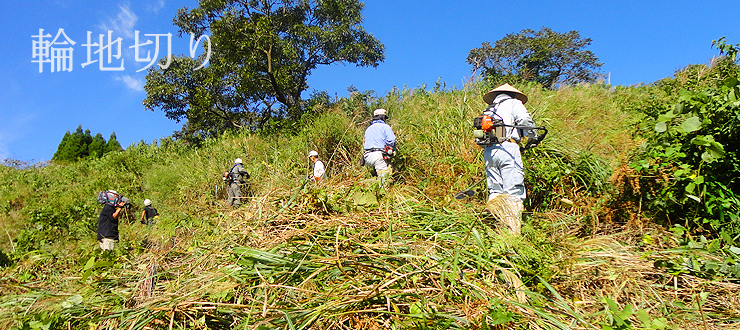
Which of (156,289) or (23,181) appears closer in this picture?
(156,289)

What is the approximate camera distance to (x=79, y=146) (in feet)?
89.1

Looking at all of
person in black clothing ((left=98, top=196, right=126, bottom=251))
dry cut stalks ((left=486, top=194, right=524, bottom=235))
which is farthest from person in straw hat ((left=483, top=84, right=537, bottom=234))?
person in black clothing ((left=98, top=196, right=126, bottom=251))

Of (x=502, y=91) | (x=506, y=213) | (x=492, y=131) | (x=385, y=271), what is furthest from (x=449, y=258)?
(x=502, y=91)

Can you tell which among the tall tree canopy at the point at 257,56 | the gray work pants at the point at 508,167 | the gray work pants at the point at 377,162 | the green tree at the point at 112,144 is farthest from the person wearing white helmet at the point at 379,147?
the green tree at the point at 112,144

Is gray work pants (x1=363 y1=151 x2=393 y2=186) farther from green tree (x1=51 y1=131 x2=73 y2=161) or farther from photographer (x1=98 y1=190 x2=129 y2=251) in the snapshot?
green tree (x1=51 y1=131 x2=73 y2=161)

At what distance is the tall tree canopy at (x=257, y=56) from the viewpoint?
1290cm

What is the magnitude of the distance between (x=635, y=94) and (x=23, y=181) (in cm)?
2057

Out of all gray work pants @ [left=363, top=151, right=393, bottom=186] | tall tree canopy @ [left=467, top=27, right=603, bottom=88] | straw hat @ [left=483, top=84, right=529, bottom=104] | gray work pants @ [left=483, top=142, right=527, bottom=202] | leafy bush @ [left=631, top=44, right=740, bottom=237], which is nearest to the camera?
leafy bush @ [left=631, top=44, right=740, bottom=237]

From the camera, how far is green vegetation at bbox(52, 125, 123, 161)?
26469mm

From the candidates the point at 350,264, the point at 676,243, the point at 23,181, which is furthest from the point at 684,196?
the point at 23,181

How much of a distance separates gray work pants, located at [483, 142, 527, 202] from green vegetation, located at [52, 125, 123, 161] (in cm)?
3059

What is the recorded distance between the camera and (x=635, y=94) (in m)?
7.14

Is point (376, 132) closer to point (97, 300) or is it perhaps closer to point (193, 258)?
point (193, 258)

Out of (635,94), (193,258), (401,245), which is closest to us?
(401,245)
